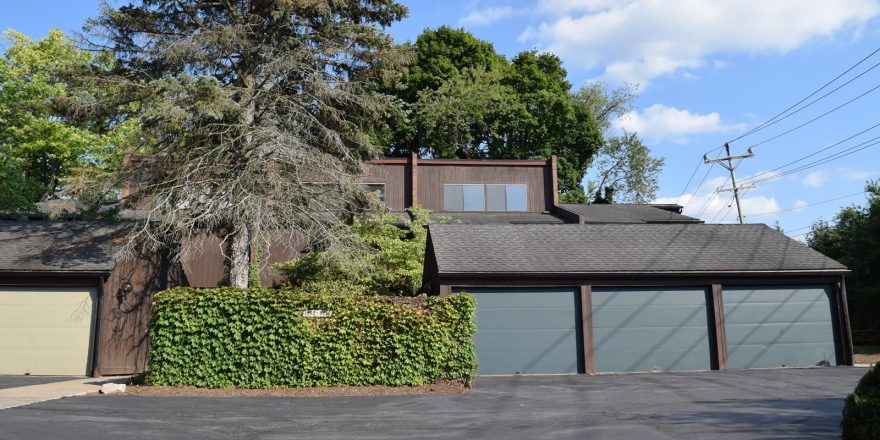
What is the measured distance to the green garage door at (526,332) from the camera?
15445 mm

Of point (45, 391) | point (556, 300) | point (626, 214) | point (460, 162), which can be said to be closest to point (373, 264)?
point (556, 300)

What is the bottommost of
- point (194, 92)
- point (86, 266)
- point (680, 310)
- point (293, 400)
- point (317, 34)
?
point (293, 400)

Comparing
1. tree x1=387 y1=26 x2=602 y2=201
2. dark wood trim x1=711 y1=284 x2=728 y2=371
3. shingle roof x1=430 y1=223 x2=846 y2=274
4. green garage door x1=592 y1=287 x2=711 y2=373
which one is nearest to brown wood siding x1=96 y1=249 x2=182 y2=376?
shingle roof x1=430 y1=223 x2=846 y2=274

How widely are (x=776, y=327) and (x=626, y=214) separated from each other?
40.1ft

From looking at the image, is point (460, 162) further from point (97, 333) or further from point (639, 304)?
point (97, 333)

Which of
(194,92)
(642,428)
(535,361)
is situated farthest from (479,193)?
(642,428)

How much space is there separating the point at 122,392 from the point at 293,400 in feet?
11.2

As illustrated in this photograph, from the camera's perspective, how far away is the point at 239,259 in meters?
15.2

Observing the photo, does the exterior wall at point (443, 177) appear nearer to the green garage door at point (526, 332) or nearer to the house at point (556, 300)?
the house at point (556, 300)

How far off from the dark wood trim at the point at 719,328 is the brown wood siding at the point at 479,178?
13.1m

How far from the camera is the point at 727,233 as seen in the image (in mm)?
18734

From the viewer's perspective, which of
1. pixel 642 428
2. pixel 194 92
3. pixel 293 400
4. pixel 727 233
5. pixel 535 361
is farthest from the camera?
pixel 727 233

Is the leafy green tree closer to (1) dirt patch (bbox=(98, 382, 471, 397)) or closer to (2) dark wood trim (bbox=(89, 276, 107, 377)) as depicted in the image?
(1) dirt patch (bbox=(98, 382, 471, 397))

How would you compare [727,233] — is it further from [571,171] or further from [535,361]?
[571,171]
